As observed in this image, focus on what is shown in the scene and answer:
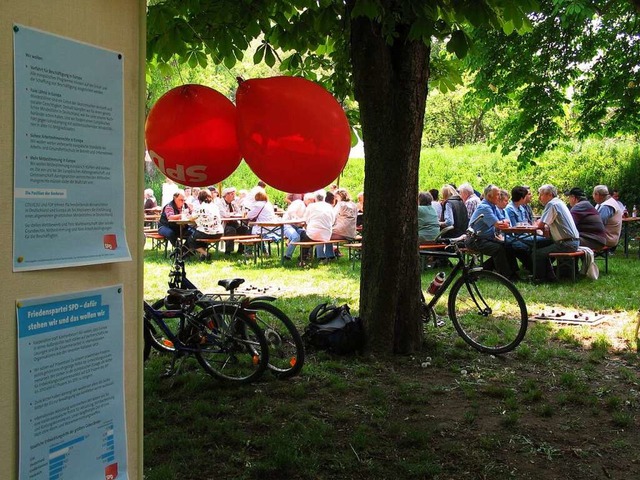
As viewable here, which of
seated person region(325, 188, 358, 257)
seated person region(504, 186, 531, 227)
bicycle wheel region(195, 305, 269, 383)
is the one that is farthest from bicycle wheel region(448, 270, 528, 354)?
seated person region(325, 188, 358, 257)

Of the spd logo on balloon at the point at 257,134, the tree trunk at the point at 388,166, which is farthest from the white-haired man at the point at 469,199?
the spd logo on balloon at the point at 257,134

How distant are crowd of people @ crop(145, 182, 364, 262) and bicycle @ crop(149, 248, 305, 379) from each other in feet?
23.5

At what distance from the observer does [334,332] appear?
21.1ft

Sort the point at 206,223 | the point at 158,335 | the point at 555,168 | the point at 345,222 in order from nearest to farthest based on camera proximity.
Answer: the point at 158,335 → the point at 345,222 → the point at 206,223 → the point at 555,168

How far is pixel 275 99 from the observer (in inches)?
102

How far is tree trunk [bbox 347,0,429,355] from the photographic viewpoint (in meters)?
5.86

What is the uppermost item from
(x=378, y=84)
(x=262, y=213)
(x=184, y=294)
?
(x=378, y=84)

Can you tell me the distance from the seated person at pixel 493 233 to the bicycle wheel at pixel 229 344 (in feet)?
20.1

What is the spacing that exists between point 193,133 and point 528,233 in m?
9.25

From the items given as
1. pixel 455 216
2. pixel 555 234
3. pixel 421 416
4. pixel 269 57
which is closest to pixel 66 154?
pixel 269 57

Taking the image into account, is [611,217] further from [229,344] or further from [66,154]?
[66,154]

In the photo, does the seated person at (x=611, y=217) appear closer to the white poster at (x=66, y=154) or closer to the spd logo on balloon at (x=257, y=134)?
the spd logo on balloon at (x=257, y=134)

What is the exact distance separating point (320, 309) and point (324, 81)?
240 cm

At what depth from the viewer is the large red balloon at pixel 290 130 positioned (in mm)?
2592
